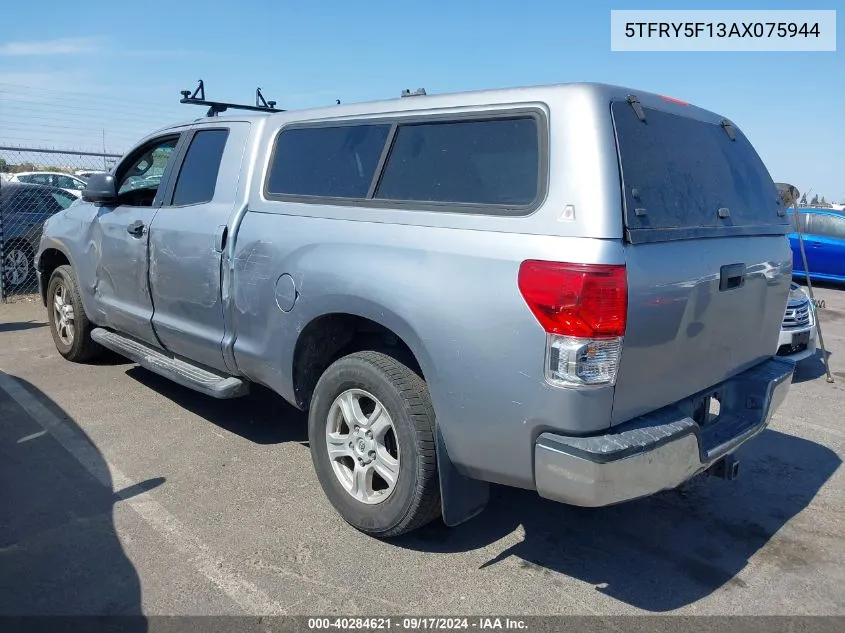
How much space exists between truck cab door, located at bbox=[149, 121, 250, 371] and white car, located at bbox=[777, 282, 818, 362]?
4915 mm

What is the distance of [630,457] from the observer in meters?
2.55

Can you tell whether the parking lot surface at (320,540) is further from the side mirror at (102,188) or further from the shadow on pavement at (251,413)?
the side mirror at (102,188)

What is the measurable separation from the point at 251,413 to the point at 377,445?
2.14 meters

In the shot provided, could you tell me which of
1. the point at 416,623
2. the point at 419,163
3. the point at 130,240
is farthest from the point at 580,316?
the point at 130,240

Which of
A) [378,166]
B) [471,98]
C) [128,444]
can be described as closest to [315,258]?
[378,166]

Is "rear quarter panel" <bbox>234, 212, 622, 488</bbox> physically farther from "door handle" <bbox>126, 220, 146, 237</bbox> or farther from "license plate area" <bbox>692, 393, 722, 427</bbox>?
"door handle" <bbox>126, 220, 146, 237</bbox>

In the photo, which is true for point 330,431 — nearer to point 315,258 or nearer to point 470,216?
point 315,258

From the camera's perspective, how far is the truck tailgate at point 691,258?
2.62m

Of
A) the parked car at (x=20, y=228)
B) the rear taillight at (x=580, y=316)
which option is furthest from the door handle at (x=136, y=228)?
the parked car at (x=20, y=228)

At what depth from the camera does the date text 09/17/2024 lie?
2.74 m

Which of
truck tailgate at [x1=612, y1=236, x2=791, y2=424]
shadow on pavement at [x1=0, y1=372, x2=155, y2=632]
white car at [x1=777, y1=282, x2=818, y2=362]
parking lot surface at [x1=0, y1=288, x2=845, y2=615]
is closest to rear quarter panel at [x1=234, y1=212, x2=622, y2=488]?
truck tailgate at [x1=612, y1=236, x2=791, y2=424]

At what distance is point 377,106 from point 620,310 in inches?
68.7

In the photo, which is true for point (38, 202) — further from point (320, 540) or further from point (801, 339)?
point (801, 339)

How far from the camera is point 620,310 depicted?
8.20 ft
